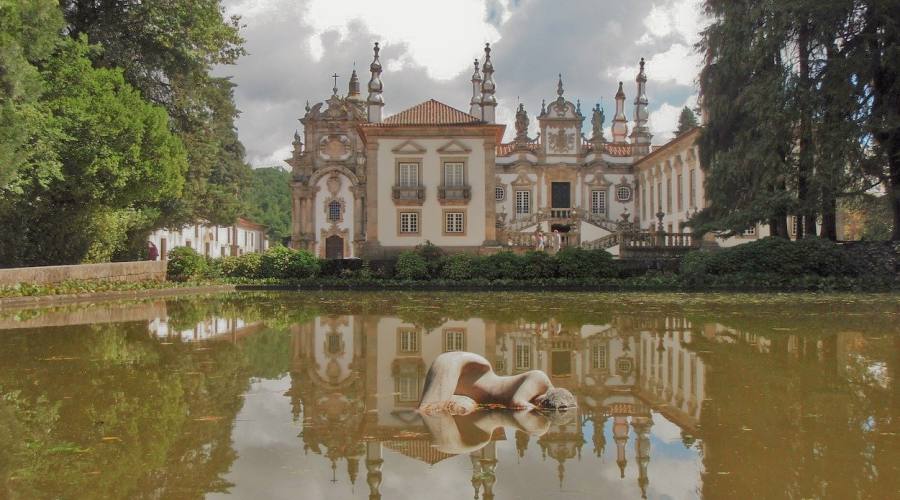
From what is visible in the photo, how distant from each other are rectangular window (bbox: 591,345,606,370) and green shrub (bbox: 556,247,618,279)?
14.8 metres

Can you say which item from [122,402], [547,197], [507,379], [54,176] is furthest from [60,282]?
[547,197]

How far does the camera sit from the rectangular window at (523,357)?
6941 mm

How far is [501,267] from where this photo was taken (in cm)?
2341

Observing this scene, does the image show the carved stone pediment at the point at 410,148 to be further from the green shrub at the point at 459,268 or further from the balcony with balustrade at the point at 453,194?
the green shrub at the point at 459,268

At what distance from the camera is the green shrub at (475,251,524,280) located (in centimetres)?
2325

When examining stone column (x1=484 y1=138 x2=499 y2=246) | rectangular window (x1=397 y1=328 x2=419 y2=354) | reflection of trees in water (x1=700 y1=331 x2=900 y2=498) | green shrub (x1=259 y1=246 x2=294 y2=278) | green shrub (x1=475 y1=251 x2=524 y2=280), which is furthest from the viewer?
stone column (x1=484 y1=138 x2=499 y2=246)

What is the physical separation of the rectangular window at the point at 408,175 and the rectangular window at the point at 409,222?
1.22m

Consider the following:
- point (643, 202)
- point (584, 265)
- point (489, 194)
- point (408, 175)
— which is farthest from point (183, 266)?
point (643, 202)

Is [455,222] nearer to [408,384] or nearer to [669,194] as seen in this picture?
[669,194]

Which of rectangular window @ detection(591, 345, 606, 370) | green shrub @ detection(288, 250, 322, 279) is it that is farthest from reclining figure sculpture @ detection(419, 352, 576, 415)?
green shrub @ detection(288, 250, 322, 279)

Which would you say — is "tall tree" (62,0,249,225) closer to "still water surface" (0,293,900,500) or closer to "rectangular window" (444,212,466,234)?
"rectangular window" (444,212,466,234)

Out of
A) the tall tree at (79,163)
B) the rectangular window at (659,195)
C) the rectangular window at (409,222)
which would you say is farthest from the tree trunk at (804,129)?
the rectangular window at (659,195)

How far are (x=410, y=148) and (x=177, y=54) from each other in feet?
34.2

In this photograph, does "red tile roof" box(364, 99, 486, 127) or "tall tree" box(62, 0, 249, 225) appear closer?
"tall tree" box(62, 0, 249, 225)
